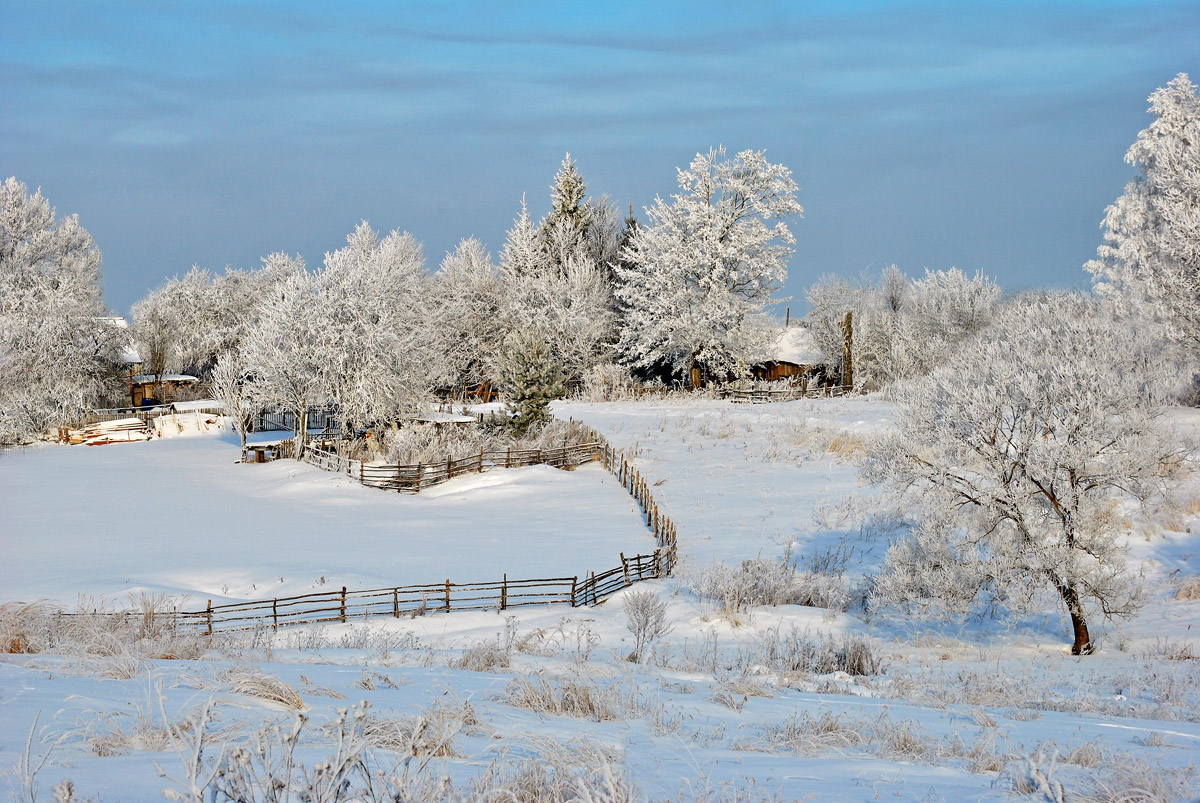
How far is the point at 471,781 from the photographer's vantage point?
352cm

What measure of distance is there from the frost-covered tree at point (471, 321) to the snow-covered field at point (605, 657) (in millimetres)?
24687

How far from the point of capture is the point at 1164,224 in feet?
95.8

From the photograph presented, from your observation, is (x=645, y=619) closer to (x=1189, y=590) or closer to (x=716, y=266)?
(x=1189, y=590)

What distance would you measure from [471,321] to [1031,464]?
1873 inches

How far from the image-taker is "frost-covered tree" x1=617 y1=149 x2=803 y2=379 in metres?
45.9

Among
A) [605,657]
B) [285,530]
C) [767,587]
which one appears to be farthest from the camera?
[285,530]

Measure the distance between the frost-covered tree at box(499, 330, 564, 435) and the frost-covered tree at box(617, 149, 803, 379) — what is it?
14860 millimetres

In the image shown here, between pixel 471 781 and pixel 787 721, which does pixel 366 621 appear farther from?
pixel 471 781

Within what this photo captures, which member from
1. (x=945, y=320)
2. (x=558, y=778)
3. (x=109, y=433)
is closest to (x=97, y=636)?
(x=558, y=778)

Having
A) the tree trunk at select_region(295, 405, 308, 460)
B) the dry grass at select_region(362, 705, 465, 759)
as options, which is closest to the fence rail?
the dry grass at select_region(362, 705, 465, 759)

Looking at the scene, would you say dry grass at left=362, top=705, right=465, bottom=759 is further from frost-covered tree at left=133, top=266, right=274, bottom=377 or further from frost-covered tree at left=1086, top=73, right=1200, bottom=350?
frost-covered tree at left=133, top=266, right=274, bottom=377

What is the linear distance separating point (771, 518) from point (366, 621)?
11.9m

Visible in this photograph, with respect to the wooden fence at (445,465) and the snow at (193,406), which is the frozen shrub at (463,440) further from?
the snow at (193,406)

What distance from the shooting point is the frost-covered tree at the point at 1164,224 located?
27.8 m
